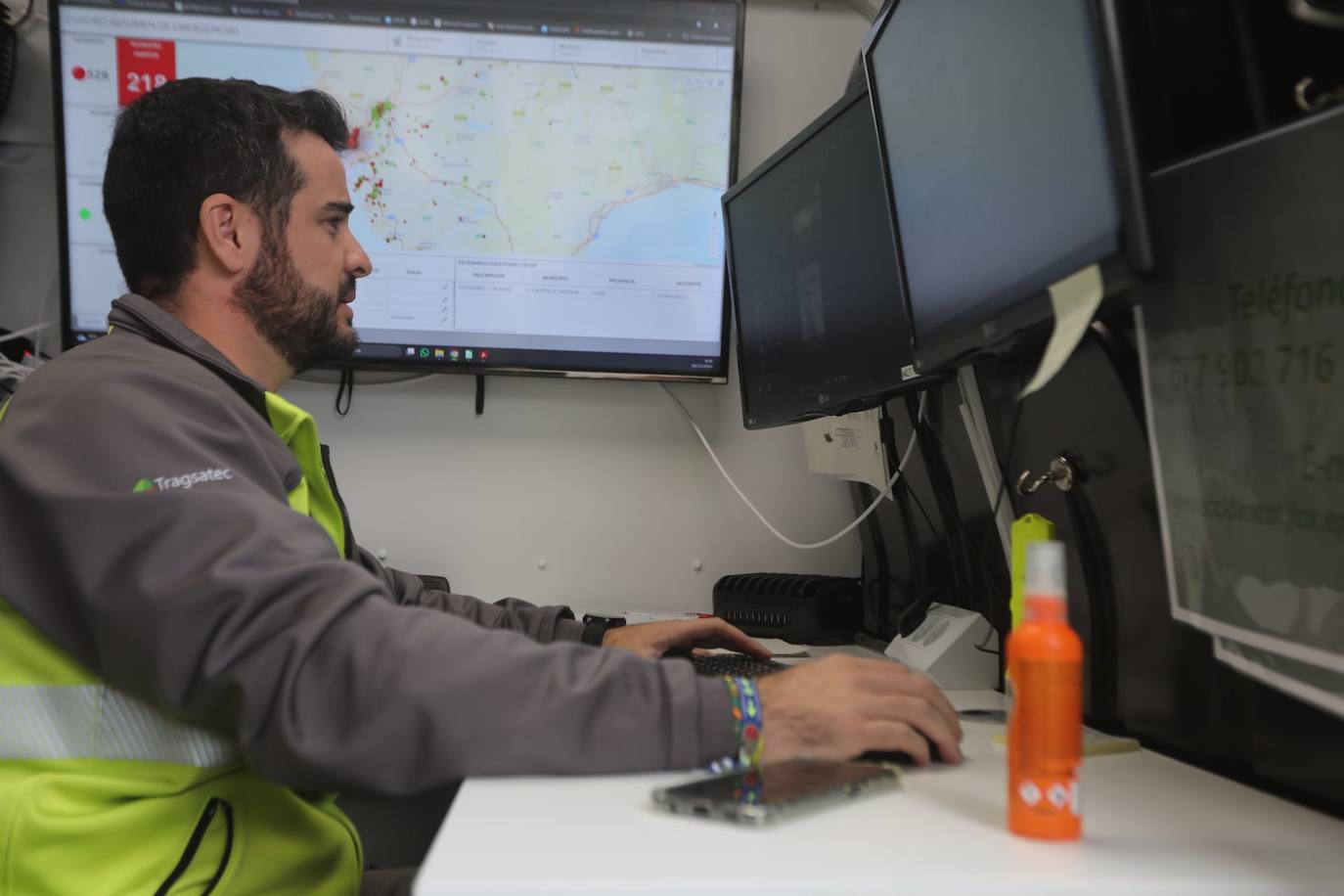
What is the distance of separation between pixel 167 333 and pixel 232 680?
0.50 meters

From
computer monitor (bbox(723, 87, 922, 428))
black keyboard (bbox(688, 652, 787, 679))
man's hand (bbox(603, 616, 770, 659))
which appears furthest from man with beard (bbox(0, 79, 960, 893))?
computer monitor (bbox(723, 87, 922, 428))

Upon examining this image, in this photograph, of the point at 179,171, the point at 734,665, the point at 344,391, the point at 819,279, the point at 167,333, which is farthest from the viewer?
the point at 344,391

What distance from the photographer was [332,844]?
1095 mm

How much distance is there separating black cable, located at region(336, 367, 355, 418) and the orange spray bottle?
1.62 meters

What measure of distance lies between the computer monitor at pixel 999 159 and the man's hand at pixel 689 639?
1.39 ft

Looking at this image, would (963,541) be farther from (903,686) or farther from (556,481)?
(556,481)

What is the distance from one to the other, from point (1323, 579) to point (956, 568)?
79cm

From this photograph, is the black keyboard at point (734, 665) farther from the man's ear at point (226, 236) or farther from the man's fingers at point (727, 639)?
the man's ear at point (226, 236)

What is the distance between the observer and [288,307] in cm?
145

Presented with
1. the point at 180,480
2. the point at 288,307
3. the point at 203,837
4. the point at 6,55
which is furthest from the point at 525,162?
the point at 203,837

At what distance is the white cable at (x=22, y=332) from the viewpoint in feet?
6.44

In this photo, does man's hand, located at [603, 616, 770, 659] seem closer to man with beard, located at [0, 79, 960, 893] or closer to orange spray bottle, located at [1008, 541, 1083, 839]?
man with beard, located at [0, 79, 960, 893]

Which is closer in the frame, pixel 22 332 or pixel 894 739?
pixel 894 739

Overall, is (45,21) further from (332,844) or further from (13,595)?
(332,844)
